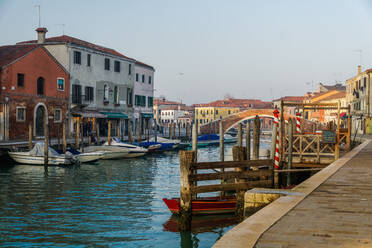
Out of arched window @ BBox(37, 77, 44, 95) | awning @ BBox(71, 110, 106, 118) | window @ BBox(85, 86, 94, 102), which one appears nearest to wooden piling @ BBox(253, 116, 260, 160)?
arched window @ BBox(37, 77, 44, 95)

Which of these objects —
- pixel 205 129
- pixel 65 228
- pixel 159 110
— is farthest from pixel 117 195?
pixel 159 110

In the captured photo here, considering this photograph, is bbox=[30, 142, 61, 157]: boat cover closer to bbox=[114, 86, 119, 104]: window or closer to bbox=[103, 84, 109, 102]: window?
bbox=[103, 84, 109, 102]: window

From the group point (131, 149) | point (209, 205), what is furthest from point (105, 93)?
point (209, 205)

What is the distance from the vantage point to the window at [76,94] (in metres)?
30.9

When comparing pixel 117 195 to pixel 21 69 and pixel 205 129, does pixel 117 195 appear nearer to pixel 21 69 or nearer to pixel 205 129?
pixel 21 69

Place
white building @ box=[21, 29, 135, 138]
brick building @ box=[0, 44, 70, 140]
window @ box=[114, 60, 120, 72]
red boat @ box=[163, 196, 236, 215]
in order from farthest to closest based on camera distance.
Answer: window @ box=[114, 60, 120, 72] < white building @ box=[21, 29, 135, 138] < brick building @ box=[0, 44, 70, 140] < red boat @ box=[163, 196, 236, 215]

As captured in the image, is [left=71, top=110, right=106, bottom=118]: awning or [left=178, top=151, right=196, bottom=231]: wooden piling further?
[left=71, top=110, right=106, bottom=118]: awning

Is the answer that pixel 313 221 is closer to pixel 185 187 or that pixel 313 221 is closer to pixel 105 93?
pixel 185 187

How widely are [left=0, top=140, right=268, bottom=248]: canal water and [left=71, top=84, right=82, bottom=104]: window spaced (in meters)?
11.0

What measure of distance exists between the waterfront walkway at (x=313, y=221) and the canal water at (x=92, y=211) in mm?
3105

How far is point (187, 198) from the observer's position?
8914 millimetres

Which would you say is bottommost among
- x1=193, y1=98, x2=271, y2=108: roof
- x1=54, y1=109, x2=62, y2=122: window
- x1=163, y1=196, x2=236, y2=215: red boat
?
x1=163, y1=196, x2=236, y2=215: red boat

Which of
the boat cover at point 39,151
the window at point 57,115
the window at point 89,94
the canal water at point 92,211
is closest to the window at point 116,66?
the window at point 89,94

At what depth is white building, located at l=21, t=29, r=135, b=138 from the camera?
30719mm
